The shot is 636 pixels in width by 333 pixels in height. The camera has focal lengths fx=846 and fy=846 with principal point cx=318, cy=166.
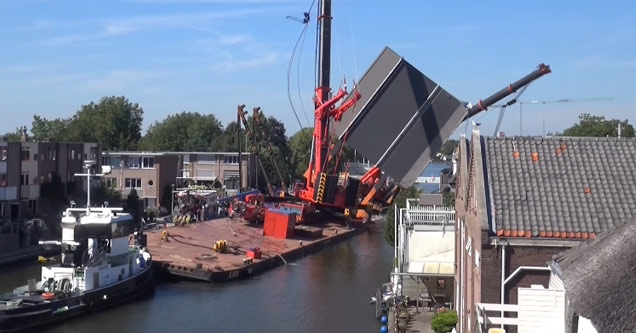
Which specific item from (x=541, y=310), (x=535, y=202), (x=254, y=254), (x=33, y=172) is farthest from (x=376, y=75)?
(x=541, y=310)

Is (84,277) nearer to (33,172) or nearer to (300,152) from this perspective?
(33,172)

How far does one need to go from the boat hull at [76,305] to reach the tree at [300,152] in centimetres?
6097

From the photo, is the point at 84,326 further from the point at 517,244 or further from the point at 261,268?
the point at 517,244

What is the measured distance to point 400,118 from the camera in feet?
149

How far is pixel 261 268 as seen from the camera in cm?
4078

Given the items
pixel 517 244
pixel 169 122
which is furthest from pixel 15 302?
pixel 169 122

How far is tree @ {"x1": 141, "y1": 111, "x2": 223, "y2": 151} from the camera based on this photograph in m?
108

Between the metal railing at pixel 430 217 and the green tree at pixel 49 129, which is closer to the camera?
the metal railing at pixel 430 217

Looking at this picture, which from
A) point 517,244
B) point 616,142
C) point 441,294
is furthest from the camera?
point 441,294

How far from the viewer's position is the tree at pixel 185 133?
108 meters

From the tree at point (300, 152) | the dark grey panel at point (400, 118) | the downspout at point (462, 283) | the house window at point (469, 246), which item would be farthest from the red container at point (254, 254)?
the tree at point (300, 152)

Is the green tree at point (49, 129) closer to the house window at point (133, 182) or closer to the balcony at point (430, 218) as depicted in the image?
the house window at point (133, 182)

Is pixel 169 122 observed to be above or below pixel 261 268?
above

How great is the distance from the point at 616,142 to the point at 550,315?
4.71 meters
